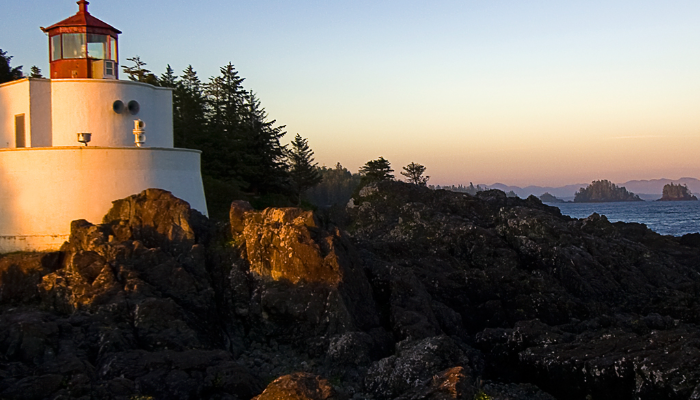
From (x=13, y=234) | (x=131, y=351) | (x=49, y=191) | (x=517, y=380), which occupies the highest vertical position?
(x=49, y=191)

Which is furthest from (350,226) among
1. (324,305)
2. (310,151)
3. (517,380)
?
(310,151)

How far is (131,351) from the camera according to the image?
40.6ft

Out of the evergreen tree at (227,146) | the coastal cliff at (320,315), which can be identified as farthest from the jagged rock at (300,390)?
the evergreen tree at (227,146)

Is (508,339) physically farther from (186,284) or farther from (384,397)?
(186,284)

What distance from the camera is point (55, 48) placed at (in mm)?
20672

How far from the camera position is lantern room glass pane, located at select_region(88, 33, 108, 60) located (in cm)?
2059

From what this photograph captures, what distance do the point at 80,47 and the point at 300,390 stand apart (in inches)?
580

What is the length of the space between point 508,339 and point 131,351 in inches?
310

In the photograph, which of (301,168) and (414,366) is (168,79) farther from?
(414,366)

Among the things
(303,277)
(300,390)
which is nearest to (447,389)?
(300,390)

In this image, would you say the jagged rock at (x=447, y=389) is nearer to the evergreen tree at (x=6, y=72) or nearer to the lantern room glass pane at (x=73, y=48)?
the lantern room glass pane at (x=73, y=48)

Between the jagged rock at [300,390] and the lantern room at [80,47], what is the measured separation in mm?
13754

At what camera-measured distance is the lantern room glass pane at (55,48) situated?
2060cm

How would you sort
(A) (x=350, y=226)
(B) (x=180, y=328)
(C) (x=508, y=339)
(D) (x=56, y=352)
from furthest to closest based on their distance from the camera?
1. (A) (x=350, y=226)
2. (C) (x=508, y=339)
3. (B) (x=180, y=328)
4. (D) (x=56, y=352)
